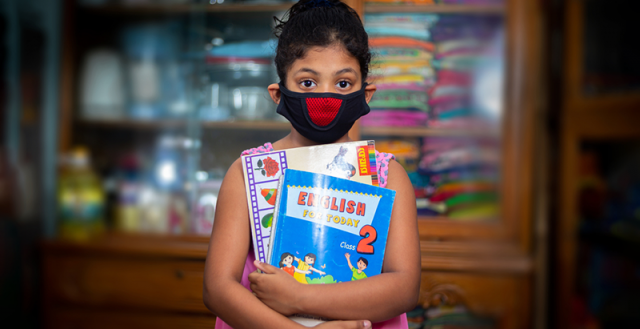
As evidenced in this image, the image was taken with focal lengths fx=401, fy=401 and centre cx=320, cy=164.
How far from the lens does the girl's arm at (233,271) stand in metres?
0.60

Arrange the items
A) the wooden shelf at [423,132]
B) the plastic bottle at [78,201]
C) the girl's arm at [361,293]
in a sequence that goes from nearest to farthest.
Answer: the girl's arm at [361,293]
the wooden shelf at [423,132]
the plastic bottle at [78,201]

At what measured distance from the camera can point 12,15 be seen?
6.11 ft

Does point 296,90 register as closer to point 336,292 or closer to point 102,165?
point 336,292

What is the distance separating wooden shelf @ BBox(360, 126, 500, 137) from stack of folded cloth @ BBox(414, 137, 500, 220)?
0.03 metres

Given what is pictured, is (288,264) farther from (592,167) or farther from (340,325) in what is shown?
(592,167)

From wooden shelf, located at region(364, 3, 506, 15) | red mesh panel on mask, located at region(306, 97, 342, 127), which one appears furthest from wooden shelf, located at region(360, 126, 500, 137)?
red mesh panel on mask, located at region(306, 97, 342, 127)

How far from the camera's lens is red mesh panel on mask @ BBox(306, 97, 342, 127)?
67 cm

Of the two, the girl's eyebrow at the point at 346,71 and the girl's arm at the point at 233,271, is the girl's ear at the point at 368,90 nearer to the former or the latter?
the girl's eyebrow at the point at 346,71

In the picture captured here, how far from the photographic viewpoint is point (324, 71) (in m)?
0.67

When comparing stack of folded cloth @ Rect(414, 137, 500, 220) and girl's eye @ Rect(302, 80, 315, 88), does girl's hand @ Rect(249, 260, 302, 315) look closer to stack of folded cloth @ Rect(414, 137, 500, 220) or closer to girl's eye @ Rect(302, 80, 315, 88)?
girl's eye @ Rect(302, 80, 315, 88)

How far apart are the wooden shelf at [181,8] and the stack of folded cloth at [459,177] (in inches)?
33.4

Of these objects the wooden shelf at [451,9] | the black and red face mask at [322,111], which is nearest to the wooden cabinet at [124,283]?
the black and red face mask at [322,111]

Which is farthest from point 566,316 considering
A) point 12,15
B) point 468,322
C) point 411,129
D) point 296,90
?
point 12,15

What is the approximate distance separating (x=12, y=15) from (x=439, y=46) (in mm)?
1945
